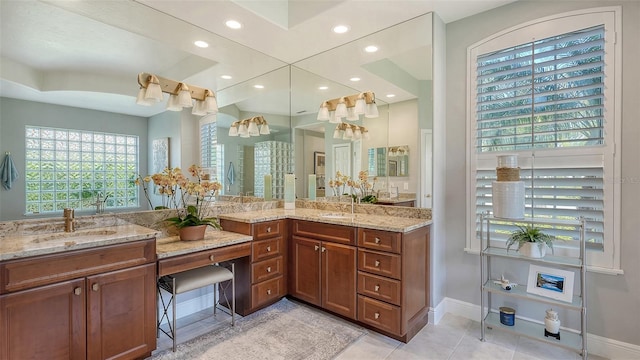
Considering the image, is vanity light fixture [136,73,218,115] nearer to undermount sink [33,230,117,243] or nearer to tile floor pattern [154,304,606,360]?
undermount sink [33,230,117,243]

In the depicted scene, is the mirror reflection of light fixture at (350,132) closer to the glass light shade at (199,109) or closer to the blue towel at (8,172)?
the glass light shade at (199,109)

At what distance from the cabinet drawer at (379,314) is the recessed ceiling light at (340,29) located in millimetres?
2447

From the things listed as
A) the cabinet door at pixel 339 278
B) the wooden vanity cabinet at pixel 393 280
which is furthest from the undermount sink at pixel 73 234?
the wooden vanity cabinet at pixel 393 280

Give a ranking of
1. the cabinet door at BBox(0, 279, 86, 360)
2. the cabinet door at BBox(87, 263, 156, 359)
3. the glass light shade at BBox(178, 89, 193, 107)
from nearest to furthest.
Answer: the cabinet door at BBox(0, 279, 86, 360)
the cabinet door at BBox(87, 263, 156, 359)
the glass light shade at BBox(178, 89, 193, 107)

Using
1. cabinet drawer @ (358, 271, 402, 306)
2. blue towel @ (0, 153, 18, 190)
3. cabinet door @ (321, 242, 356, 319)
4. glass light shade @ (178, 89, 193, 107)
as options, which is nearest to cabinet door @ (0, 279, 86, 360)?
blue towel @ (0, 153, 18, 190)

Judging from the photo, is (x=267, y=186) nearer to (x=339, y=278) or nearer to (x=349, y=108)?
(x=349, y=108)

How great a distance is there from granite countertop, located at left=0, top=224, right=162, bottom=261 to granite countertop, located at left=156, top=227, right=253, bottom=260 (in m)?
0.20

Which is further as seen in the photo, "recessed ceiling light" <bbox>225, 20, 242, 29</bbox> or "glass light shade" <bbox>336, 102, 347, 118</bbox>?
"glass light shade" <bbox>336, 102, 347, 118</bbox>

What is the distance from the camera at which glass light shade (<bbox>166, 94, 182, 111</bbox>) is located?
102 inches

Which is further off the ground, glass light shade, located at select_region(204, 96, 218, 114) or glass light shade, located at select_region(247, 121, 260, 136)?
glass light shade, located at select_region(204, 96, 218, 114)

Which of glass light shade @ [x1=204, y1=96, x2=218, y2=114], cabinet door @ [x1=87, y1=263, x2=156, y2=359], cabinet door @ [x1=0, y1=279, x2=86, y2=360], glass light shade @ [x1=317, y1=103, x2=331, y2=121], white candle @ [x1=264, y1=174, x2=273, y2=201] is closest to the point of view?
cabinet door @ [x1=0, y1=279, x2=86, y2=360]

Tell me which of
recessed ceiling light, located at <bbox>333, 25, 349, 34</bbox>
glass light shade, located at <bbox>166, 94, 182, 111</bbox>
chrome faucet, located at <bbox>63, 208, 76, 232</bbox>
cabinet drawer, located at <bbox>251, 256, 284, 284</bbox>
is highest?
recessed ceiling light, located at <bbox>333, 25, 349, 34</bbox>

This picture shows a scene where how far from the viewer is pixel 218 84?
10.2ft

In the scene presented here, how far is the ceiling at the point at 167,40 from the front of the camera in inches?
79.0
